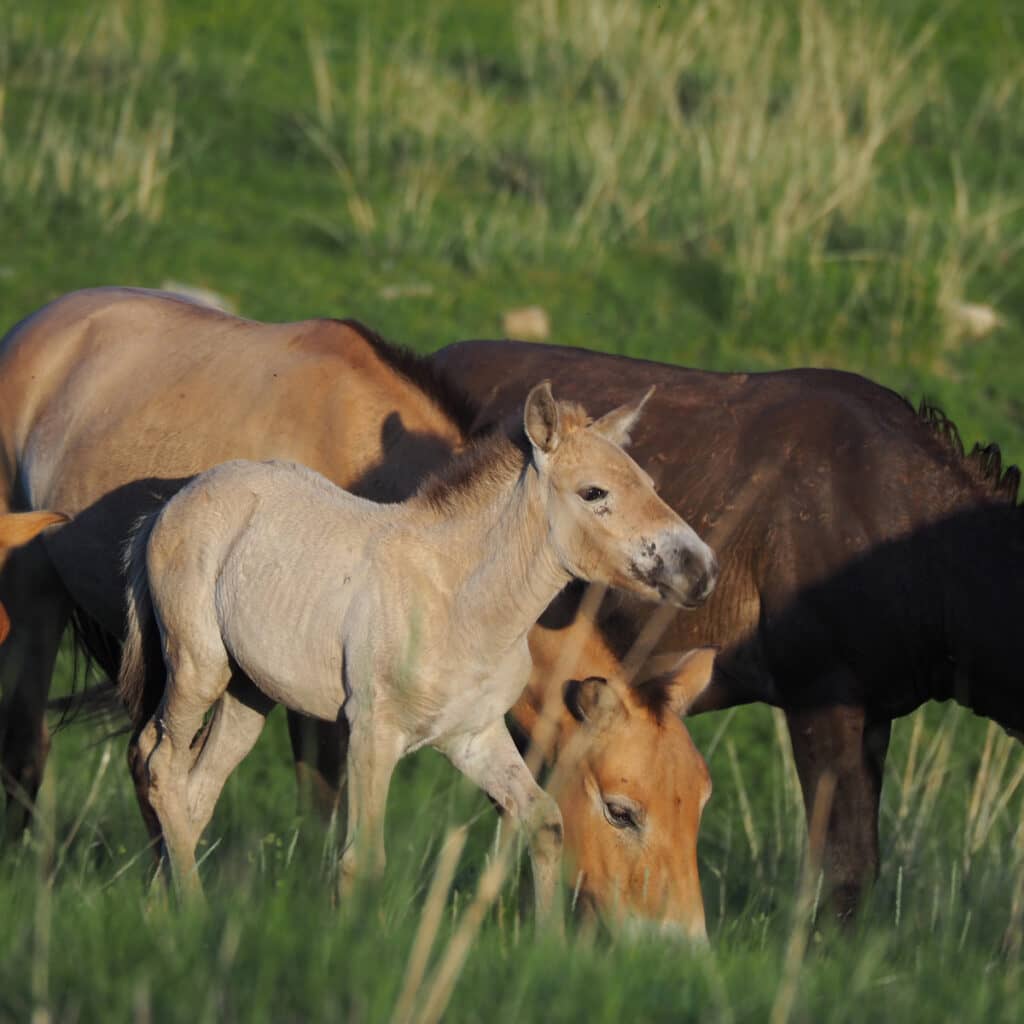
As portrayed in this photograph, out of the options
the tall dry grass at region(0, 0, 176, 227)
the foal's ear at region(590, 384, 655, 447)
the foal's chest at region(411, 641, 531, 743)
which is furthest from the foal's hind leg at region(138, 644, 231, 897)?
the tall dry grass at region(0, 0, 176, 227)

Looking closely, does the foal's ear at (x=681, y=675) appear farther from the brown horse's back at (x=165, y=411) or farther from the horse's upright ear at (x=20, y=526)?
the horse's upright ear at (x=20, y=526)

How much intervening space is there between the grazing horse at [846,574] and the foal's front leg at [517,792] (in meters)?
0.90

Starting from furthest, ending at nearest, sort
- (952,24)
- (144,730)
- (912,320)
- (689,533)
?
(952,24) → (912,320) → (144,730) → (689,533)

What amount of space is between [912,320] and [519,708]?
7.56m

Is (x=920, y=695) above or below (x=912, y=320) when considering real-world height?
above

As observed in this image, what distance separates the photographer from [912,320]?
496 inches

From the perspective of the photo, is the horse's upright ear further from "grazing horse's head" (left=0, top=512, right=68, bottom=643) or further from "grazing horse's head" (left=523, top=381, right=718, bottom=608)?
"grazing horse's head" (left=523, top=381, right=718, bottom=608)

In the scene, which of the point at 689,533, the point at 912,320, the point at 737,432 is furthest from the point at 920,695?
the point at 912,320

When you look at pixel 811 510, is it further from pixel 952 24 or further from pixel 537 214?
pixel 952 24

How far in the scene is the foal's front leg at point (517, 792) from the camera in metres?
5.08

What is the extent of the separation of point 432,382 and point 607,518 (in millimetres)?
1709

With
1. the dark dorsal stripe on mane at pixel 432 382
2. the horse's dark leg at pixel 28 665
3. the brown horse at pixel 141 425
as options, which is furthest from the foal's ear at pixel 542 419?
the horse's dark leg at pixel 28 665

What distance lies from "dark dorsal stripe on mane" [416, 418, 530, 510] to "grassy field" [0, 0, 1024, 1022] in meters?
0.99

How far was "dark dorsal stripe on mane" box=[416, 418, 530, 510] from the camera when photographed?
5035 millimetres
